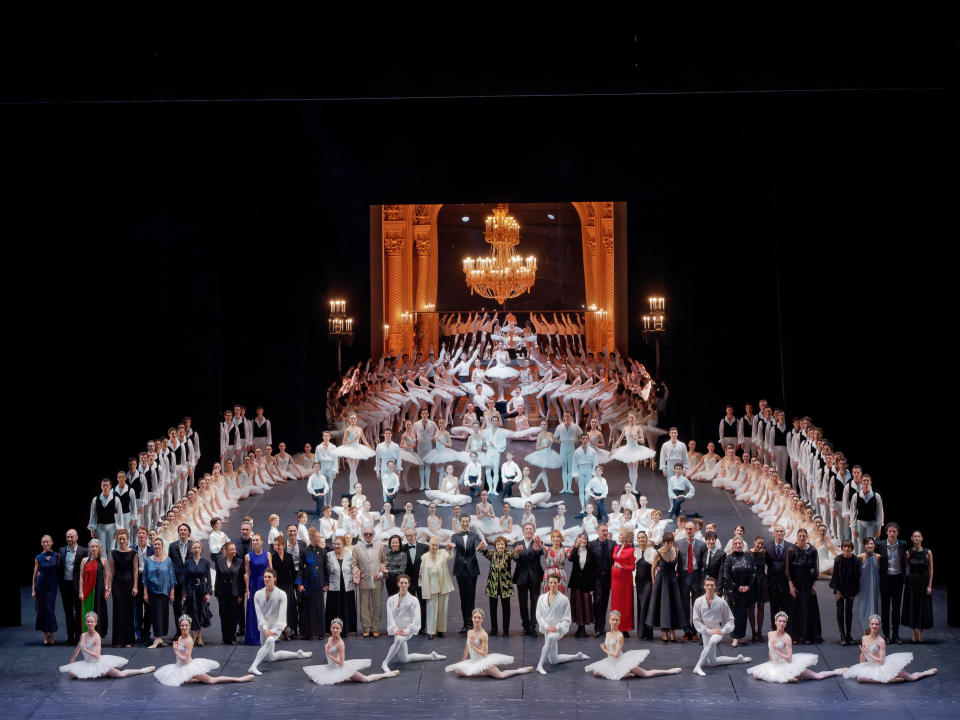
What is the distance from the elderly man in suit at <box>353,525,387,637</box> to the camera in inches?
446

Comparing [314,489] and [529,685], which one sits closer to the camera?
[529,685]

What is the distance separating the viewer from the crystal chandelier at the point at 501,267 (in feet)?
82.1

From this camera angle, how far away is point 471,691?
10.2 m

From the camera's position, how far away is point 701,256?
18.9m

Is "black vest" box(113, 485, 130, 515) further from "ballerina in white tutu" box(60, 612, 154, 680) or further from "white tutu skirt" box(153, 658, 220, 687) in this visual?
"white tutu skirt" box(153, 658, 220, 687)

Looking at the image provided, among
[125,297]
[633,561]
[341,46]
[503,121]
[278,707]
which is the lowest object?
[278,707]

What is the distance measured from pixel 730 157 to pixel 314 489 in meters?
6.74

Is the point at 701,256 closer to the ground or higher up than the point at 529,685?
higher up

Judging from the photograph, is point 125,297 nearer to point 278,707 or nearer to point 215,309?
point 215,309

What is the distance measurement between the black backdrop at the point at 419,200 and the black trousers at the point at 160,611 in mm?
1726

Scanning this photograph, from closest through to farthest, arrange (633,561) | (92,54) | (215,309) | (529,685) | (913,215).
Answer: (92,54) < (529,685) < (633,561) < (913,215) < (215,309)

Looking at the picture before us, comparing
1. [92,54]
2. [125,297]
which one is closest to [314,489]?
[125,297]

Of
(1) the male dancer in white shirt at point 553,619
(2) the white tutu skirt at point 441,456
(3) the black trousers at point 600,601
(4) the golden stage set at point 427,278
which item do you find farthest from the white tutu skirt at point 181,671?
(4) the golden stage set at point 427,278

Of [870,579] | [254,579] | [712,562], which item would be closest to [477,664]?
[254,579]
